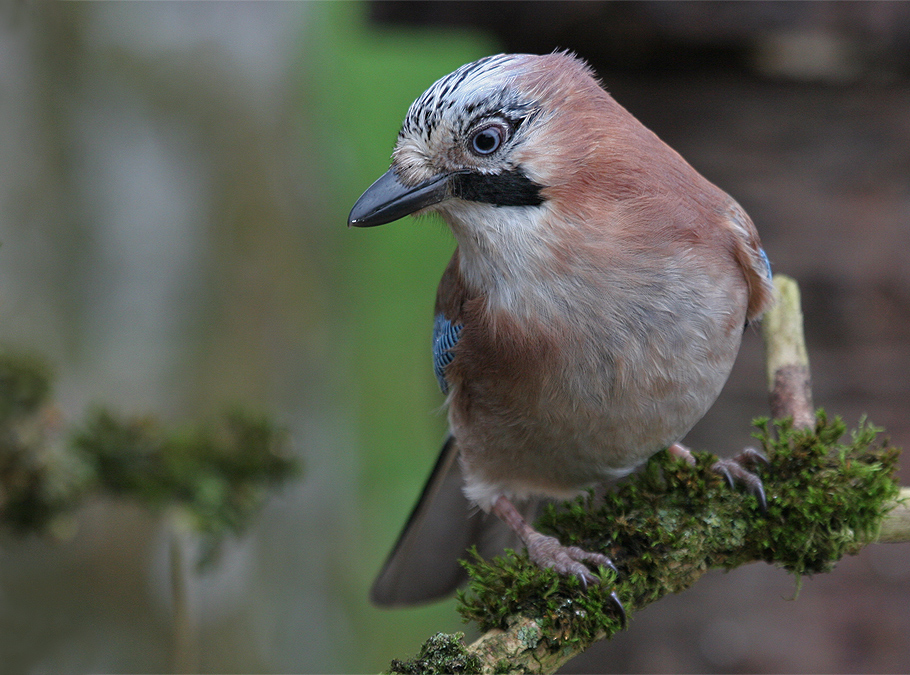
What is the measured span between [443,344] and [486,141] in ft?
2.86

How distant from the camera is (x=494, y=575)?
2209 mm

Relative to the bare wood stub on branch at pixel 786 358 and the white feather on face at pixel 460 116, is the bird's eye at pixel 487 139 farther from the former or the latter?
the bare wood stub on branch at pixel 786 358

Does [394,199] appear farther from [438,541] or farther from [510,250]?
[438,541]

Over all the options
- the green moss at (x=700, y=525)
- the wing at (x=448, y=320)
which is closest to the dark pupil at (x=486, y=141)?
the wing at (x=448, y=320)

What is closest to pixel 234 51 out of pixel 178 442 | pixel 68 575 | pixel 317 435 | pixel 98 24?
pixel 98 24

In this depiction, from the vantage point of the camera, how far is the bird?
2234 millimetres

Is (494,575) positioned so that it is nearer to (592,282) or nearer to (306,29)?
(592,282)

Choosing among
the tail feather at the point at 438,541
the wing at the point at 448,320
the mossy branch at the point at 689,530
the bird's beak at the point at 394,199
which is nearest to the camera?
the mossy branch at the point at 689,530

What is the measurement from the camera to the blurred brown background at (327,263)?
4930 millimetres

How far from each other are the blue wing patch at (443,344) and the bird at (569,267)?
24 millimetres

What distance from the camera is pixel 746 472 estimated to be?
254 cm

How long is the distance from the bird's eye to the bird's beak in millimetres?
114

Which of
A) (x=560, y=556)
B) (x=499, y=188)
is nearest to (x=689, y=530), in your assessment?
(x=560, y=556)

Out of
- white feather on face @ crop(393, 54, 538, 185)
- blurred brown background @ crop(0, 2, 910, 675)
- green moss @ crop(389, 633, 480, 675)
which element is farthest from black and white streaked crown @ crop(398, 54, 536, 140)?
blurred brown background @ crop(0, 2, 910, 675)
